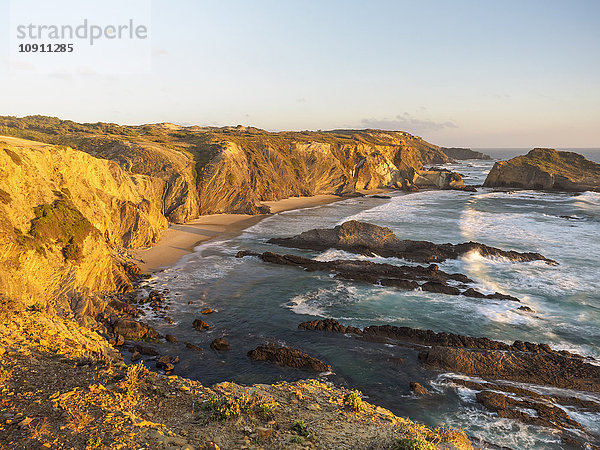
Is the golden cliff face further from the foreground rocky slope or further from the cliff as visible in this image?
the cliff

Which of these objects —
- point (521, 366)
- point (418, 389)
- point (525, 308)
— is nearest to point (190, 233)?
point (418, 389)

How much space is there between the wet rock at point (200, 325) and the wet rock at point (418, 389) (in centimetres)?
1143

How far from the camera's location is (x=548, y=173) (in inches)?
3497

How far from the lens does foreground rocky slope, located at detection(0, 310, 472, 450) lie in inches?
328

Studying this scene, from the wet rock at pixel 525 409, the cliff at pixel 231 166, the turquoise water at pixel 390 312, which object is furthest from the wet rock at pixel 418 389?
the cliff at pixel 231 166

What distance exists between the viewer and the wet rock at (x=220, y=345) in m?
19.0

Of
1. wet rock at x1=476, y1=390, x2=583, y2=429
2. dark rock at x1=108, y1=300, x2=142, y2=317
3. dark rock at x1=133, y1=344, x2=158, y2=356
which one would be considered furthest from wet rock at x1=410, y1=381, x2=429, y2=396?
dark rock at x1=108, y1=300, x2=142, y2=317

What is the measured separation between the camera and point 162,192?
4962cm

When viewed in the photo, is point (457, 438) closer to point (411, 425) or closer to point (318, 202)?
point (411, 425)

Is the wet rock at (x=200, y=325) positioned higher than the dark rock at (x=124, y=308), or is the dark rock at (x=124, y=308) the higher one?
the dark rock at (x=124, y=308)

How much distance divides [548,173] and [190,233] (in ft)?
286

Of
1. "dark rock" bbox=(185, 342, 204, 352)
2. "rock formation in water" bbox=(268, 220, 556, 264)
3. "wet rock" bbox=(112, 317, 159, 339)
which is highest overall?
"rock formation in water" bbox=(268, 220, 556, 264)

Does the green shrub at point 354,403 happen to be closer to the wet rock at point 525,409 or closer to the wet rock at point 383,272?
the wet rock at point 525,409

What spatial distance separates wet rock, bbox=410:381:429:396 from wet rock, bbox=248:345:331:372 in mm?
3839
